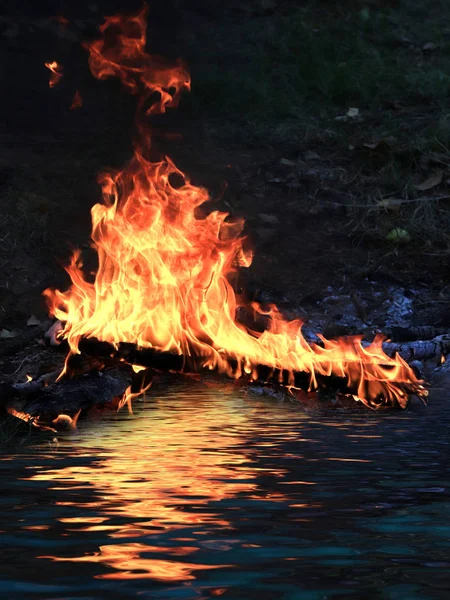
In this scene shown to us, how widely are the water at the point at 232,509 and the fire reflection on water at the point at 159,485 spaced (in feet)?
0.04

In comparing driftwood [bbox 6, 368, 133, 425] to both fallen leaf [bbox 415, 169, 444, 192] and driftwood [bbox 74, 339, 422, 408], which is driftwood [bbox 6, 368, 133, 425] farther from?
fallen leaf [bbox 415, 169, 444, 192]

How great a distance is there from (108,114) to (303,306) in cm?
446

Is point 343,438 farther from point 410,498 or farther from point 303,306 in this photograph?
point 303,306

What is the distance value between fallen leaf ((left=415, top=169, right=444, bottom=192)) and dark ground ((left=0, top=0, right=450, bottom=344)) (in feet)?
0.07

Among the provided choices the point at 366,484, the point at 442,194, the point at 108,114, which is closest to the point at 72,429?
the point at 366,484

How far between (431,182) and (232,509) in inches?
321

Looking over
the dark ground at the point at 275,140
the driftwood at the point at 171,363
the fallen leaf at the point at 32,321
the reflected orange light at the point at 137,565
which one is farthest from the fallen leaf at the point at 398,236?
the reflected orange light at the point at 137,565

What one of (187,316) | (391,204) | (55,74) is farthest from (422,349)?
(55,74)

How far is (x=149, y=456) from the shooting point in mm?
6605

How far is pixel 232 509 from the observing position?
5160 mm

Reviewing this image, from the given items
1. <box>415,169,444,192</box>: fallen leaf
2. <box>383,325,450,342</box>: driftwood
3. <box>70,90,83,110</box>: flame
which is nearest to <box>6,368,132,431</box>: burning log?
<box>383,325,450,342</box>: driftwood

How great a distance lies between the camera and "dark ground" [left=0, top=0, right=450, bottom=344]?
11.9 meters

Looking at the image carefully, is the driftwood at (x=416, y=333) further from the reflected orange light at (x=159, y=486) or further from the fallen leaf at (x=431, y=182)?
the fallen leaf at (x=431, y=182)

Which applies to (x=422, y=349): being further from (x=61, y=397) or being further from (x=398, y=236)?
(x=61, y=397)
